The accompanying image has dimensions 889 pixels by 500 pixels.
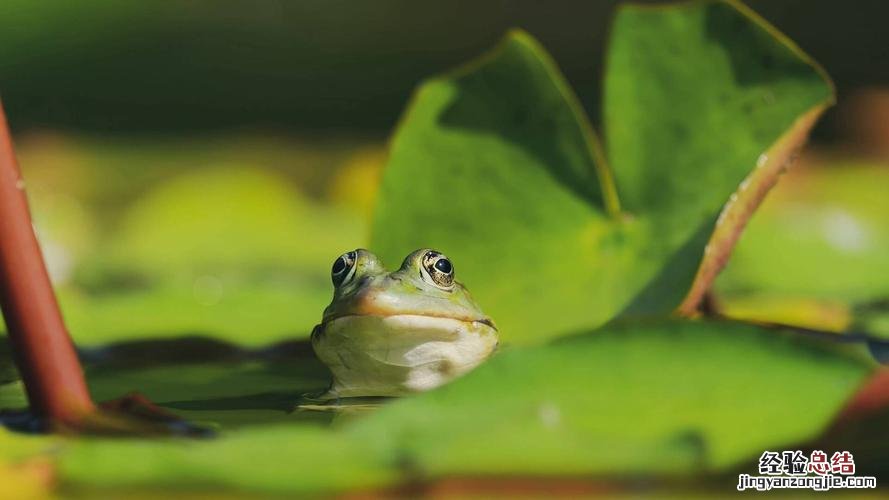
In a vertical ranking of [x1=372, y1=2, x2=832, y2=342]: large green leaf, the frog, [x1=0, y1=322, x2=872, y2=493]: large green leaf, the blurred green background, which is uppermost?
the blurred green background

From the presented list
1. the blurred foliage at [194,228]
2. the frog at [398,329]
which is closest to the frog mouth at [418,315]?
the frog at [398,329]

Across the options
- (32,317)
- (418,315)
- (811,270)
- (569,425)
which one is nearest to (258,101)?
(811,270)

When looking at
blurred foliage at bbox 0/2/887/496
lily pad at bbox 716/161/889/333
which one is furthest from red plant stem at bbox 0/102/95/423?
lily pad at bbox 716/161/889/333

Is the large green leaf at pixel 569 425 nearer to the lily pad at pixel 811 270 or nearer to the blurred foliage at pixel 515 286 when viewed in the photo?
the blurred foliage at pixel 515 286

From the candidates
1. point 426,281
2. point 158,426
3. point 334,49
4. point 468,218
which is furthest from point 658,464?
point 334,49

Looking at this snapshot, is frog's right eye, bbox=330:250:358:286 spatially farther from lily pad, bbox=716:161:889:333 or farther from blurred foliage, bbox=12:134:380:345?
lily pad, bbox=716:161:889:333
